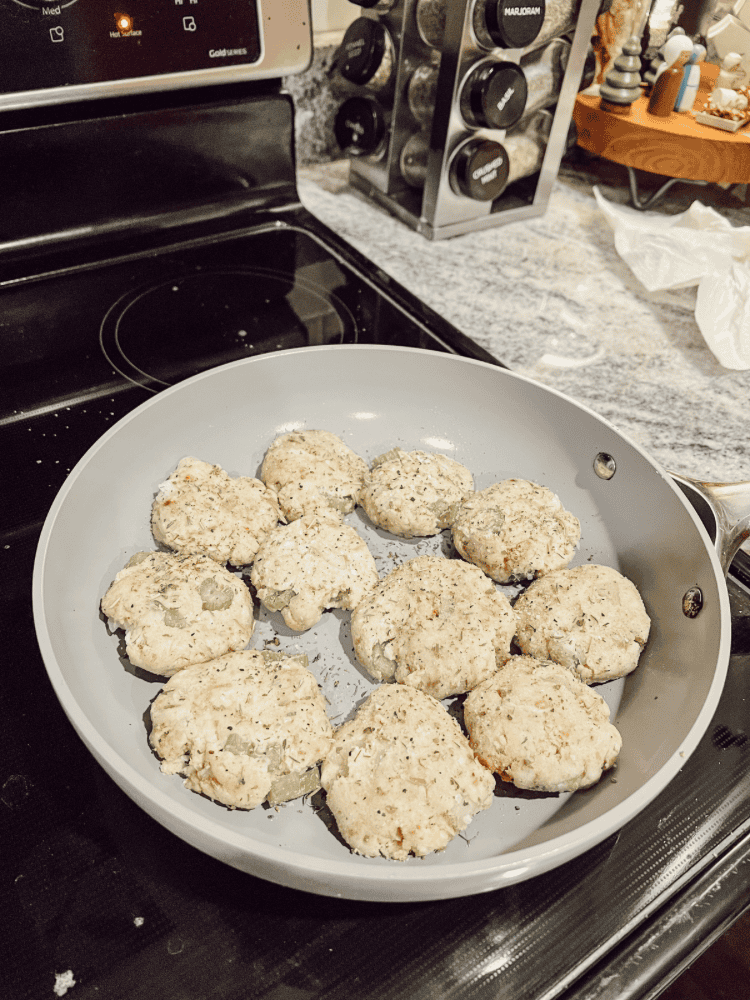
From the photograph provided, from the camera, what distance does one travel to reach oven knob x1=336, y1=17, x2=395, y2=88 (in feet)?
4.24

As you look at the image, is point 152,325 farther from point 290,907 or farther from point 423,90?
point 290,907

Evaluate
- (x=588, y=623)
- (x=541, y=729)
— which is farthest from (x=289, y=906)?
(x=588, y=623)

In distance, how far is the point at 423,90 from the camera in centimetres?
129

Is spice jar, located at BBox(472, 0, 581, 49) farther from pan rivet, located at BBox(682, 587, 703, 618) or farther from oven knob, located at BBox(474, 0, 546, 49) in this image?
pan rivet, located at BBox(682, 587, 703, 618)

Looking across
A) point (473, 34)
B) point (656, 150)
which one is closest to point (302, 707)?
point (473, 34)

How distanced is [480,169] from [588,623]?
934mm

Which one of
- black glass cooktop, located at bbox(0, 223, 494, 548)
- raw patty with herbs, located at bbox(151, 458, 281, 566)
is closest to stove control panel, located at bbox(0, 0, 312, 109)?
black glass cooktop, located at bbox(0, 223, 494, 548)

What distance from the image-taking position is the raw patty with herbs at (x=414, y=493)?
0.88m

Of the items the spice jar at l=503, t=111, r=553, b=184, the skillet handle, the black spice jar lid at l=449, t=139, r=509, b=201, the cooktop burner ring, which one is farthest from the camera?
the spice jar at l=503, t=111, r=553, b=184

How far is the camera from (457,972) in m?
0.55

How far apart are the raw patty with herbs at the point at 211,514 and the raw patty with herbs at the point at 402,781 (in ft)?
0.89

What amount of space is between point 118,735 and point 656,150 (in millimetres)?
1465

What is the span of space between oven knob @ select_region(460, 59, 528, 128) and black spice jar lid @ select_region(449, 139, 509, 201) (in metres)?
0.04

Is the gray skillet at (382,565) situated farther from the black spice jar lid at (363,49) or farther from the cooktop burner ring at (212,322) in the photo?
the black spice jar lid at (363,49)
